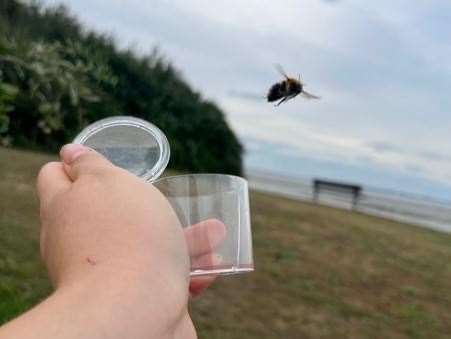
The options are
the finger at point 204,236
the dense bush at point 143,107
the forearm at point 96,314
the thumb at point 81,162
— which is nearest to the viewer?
the forearm at point 96,314

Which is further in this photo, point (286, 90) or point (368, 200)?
point (368, 200)

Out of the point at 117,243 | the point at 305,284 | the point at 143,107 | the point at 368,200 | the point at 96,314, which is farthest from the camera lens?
the point at 368,200

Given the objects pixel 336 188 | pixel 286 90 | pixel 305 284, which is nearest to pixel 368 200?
pixel 336 188

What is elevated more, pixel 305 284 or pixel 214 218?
pixel 214 218

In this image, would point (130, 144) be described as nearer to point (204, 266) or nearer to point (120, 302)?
point (204, 266)

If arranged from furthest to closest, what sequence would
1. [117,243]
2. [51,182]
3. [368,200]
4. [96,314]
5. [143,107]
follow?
[368,200], [143,107], [51,182], [117,243], [96,314]

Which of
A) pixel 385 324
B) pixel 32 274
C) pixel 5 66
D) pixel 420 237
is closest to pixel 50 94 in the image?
pixel 5 66

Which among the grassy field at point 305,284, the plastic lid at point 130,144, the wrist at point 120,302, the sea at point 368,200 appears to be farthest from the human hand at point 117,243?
the sea at point 368,200

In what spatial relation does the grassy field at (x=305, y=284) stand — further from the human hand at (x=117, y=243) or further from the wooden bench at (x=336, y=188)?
the wooden bench at (x=336, y=188)
